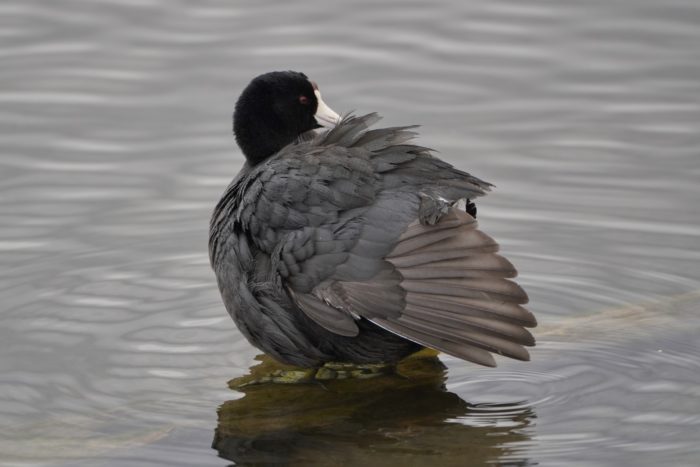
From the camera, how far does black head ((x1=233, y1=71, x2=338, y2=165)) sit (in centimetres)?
577

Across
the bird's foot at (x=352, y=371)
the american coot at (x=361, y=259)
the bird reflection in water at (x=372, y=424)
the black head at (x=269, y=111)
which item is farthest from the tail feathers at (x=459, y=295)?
the black head at (x=269, y=111)

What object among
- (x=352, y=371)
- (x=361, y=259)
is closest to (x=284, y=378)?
(x=352, y=371)

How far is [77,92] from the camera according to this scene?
26.2ft

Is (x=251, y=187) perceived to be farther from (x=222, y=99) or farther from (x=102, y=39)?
(x=102, y=39)

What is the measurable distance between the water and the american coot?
1.03 feet

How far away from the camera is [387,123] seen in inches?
294

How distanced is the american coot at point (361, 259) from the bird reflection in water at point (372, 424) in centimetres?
15

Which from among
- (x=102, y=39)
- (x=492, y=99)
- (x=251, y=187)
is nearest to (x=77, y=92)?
(x=102, y=39)

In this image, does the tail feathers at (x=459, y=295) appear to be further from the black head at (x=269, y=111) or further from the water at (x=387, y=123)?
the black head at (x=269, y=111)

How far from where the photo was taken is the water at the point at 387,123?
467 centimetres

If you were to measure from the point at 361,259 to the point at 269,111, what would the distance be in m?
1.28

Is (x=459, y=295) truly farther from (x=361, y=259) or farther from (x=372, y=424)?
(x=372, y=424)

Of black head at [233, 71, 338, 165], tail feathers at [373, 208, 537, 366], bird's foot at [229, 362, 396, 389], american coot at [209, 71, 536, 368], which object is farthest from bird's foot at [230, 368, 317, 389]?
black head at [233, 71, 338, 165]

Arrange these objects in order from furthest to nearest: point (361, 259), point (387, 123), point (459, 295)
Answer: point (387, 123) → point (361, 259) → point (459, 295)
